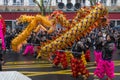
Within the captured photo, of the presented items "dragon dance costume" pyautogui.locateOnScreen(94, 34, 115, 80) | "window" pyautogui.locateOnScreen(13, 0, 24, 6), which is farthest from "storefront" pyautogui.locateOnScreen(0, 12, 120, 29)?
"dragon dance costume" pyautogui.locateOnScreen(94, 34, 115, 80)

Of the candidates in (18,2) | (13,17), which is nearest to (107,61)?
(13,17)

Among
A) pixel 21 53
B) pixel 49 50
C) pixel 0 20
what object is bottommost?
pixel 21 53

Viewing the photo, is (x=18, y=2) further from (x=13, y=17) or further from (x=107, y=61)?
(x=107, y=61)

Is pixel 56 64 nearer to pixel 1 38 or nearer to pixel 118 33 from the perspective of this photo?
pixel 1 38

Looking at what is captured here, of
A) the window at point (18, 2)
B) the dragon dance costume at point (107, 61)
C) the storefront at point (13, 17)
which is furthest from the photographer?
the window at point (18, 2)

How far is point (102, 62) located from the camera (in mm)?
10664

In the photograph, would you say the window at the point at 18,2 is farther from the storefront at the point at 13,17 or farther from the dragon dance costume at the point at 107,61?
the dragon dance costume at the point at 107,61

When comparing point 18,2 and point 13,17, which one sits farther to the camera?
point 18,2

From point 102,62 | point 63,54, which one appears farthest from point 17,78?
point 63,54

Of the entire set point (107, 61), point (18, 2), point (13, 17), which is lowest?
point (13, 17)

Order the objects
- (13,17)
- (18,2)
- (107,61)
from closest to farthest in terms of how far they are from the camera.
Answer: (107,61) < (13,17) < (18,2)

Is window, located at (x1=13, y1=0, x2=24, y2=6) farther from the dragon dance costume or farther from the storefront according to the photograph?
the dragon dance costume

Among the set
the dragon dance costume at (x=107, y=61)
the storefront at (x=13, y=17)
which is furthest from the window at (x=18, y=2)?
the dragon dance costume at (x=107, y=61)

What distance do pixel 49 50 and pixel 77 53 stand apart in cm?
264
